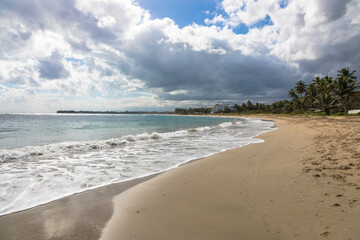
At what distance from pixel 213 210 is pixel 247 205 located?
762mm

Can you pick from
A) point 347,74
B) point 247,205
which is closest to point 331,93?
point 347,74

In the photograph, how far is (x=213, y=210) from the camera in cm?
360

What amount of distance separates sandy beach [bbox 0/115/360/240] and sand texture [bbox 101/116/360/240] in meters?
0.01

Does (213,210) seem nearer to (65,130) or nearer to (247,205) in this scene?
(247,205)

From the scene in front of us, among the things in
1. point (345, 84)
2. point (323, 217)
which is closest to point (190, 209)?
point (323, 217)

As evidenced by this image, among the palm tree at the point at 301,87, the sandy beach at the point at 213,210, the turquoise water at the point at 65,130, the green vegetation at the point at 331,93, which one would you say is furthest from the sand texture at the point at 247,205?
the palm tree at the point at 301,87

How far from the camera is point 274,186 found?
4562 mm

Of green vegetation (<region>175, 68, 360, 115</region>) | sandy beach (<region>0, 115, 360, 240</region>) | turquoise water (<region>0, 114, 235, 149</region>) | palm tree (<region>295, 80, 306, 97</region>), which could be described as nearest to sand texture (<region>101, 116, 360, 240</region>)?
sandy beach (<region>0, 115, 360, 240</region>)

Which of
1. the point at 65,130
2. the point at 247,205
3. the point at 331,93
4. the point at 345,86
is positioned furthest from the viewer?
the point at 331,93

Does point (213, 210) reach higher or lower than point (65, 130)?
higher

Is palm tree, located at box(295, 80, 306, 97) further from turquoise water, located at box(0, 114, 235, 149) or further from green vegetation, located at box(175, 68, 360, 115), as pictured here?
turquoise water, located at box(0, 114, 235, 149)

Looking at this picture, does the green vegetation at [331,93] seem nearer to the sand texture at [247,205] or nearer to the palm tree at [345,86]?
the palm tree at [345,86]

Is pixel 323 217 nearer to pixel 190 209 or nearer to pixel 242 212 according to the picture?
pixel 242 212

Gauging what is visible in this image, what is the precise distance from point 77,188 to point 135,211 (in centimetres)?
256
